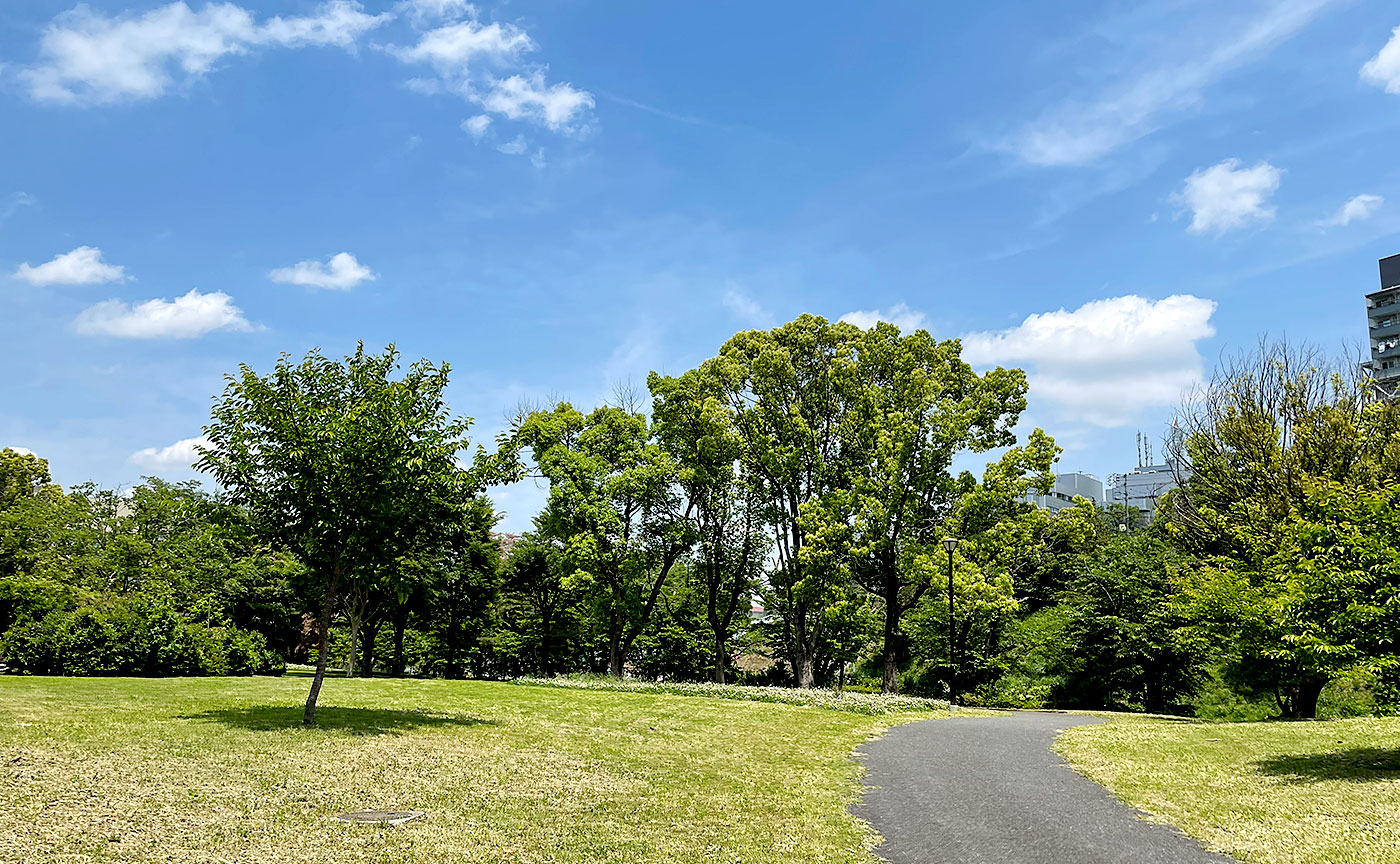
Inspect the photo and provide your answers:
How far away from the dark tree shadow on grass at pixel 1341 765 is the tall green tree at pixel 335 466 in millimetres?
14189

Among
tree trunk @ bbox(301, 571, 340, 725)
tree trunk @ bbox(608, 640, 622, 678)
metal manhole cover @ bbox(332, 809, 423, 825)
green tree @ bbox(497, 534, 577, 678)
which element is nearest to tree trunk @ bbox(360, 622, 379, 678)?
green tree @ bbox(497, 534, 577, 678)

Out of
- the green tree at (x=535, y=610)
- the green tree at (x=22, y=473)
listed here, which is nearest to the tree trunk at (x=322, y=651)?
the green tree at (x=535, y=610)

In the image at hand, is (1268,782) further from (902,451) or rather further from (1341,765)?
(902,451)

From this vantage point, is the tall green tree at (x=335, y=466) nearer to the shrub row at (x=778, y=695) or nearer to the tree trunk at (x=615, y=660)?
the shrub row at (x=778, y=695)

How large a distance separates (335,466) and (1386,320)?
4046 inches

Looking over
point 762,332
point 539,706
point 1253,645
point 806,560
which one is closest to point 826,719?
point 539,706

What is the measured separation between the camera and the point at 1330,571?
12133 millimetres

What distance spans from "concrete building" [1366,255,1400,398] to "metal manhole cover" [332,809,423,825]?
331 feet

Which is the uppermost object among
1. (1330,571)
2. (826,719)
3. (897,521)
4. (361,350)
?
(361,350)

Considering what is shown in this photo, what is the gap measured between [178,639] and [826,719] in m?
21.3

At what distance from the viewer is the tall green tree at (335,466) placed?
577 inches

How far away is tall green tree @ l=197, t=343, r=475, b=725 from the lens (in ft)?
48.1

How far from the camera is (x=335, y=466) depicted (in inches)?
576

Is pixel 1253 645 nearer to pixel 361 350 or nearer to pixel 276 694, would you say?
pixel 361 350
